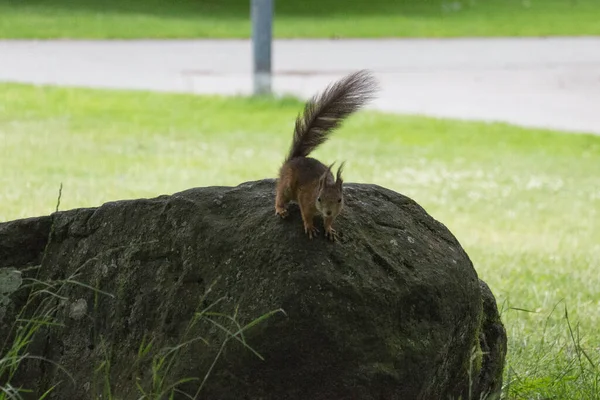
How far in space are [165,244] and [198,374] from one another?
479mm

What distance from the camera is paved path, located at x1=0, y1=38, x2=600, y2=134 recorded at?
11.8 metres

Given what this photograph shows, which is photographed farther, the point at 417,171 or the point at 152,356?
the point at 417,171

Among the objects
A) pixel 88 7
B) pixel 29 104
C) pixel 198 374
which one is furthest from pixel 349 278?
pixel 88 7

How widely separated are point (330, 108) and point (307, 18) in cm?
1780

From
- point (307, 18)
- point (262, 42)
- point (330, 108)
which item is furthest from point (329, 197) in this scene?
point (307, 18)

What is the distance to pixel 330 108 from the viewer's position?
3256mm

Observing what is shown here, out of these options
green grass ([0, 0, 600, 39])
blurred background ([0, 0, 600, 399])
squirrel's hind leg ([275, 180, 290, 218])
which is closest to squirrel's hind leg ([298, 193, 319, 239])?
squirrel's hind leg ([275, 180, 290, 218])

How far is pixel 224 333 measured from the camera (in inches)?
106

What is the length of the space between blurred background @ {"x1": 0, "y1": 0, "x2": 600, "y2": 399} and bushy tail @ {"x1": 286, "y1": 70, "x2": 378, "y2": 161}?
0.99m

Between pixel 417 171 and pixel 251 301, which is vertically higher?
pixel 251 301

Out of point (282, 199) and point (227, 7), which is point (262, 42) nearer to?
point (282, 199)

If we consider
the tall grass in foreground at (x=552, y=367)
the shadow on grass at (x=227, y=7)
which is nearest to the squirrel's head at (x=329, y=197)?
the tall grass in foreground at (x=552, y=367)

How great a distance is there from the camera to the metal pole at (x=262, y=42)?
36.2ft

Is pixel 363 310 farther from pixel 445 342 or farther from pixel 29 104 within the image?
pixel 29 104
